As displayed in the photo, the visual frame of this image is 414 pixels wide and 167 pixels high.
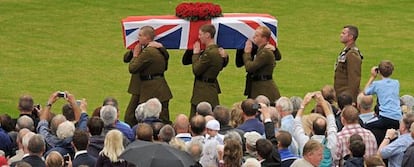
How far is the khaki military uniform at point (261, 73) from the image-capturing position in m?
19.3

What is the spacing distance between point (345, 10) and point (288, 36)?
335 centimetres

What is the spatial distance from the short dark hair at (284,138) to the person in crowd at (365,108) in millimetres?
2660

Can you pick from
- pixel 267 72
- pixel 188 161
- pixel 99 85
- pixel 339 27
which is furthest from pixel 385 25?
pixel 188 161

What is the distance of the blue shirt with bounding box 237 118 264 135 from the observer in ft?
51.9

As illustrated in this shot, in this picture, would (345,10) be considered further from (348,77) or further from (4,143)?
(4,143)

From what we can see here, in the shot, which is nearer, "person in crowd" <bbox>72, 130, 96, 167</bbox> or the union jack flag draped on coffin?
"person in crowd" <bbox>72, 130, 96, 167</bbox>

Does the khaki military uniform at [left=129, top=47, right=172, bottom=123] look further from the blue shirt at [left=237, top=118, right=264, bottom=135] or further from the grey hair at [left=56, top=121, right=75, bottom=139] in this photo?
the grey hair at [left=56, top=121, right=75, bottom=139]

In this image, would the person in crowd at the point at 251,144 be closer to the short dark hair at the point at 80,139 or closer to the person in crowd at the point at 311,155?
the person in crowd at the point at 311,155

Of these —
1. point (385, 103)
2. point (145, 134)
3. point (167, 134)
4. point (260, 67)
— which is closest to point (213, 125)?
point (167, 134)

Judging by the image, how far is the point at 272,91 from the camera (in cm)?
1975

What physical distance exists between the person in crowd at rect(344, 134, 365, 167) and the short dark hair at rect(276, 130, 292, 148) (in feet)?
2.31

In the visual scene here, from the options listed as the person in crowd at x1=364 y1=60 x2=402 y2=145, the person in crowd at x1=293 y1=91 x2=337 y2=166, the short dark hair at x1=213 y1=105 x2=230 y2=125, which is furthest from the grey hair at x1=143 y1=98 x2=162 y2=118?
the person in crowd at x1=364 y1=60 x2=402 y2=145

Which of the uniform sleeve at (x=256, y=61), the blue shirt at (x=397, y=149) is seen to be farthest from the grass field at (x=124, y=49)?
the blue shirt at (x=397, y=149)

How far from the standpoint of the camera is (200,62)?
19.2 m
